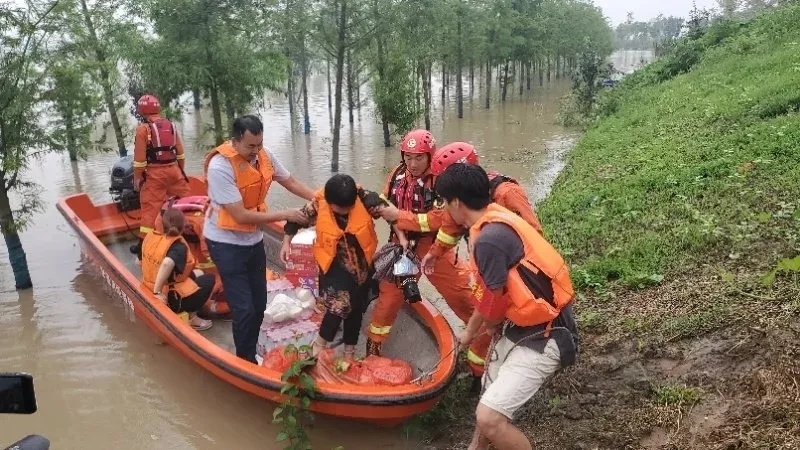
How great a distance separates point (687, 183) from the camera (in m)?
6.77

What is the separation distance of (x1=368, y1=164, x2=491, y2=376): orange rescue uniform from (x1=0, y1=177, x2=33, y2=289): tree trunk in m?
4.78

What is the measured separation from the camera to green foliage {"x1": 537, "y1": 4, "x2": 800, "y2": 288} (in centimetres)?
514

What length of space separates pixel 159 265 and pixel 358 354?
6.09ft

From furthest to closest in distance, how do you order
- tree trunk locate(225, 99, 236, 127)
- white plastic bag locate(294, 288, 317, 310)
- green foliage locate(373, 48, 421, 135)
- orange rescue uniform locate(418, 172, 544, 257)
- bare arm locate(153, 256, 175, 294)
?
green foliage locate(373, 48, 421, 135), tree trunk locate(225, 99, 236, 127), white plastic bag locate(294, 288, 317, 310), bare arm locate(153, 256, 175, 294), orange rescue uniform locate(418, 172, 544, 257)

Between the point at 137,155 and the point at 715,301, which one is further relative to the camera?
the point at 137,155

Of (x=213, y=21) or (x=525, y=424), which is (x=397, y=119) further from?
(x=525, y=424)

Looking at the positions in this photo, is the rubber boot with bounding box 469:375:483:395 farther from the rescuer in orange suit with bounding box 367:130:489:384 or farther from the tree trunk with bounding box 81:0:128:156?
the tree trunk with bounding box 81:0:128:156

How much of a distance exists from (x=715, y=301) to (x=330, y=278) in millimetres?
2519

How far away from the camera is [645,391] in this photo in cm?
356

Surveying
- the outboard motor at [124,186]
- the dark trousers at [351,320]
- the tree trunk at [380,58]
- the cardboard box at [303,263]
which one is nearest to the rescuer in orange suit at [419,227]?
the dark trousers at [351,320]

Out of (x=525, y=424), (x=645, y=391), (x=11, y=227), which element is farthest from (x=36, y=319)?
(x=645, y=391)

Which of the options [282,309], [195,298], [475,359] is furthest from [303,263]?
[475,359]

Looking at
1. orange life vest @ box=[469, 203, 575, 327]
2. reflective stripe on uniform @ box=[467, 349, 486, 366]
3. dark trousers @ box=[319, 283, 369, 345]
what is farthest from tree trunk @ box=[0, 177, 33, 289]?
orange life vest @ box=[469, 203, 575, 327]

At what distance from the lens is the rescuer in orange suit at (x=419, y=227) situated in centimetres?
404
